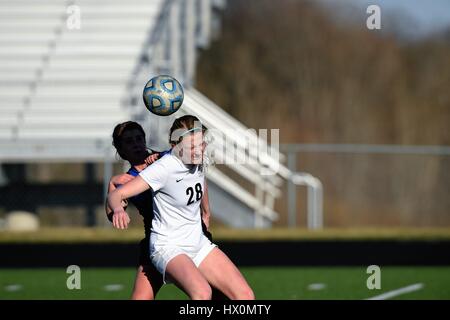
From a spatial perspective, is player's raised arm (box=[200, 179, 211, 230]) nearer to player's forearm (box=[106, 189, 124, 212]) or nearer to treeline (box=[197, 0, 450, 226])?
player's forearm (box=[106, 189, 124, 212])

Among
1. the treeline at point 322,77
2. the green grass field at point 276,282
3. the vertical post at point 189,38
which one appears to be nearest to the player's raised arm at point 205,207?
the green grass field at point 276,282

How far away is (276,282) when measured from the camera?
13000 mm

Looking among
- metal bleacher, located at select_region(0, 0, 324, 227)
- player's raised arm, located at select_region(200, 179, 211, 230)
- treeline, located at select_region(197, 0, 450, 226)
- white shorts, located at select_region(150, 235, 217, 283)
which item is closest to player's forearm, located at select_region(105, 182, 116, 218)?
white shorts, located at select_region(150, 235, 217, 283)

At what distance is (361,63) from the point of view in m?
36.1

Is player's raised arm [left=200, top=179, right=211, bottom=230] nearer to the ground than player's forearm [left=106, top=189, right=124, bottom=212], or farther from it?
nearer to the ground

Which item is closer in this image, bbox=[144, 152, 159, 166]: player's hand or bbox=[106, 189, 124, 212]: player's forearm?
bbox=[106, 189, 124, 212]: player's forearm

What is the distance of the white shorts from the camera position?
7438mm

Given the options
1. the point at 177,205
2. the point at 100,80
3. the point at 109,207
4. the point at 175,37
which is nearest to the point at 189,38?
the point at 175,37

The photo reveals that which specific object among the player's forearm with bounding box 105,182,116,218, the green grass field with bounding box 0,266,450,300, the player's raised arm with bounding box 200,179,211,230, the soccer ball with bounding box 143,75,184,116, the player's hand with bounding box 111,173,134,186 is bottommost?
the green grass field with bounding box 0,266,450,300

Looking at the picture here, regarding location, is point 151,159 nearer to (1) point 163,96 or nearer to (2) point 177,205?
(2) point 177,205

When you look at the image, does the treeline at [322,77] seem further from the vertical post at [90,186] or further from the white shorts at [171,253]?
the white shorts at [171,253]

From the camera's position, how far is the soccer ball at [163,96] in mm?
7988

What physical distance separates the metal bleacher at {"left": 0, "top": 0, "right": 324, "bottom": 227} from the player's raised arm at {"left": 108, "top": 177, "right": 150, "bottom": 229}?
11905mm

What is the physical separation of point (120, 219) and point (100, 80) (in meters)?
15.0
